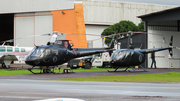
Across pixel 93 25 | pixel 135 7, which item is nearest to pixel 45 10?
pixel 93 25

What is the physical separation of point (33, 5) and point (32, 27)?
166 inches

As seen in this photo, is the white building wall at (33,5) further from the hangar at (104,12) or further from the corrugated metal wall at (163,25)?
the hangar at (104,12)

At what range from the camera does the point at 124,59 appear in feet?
108

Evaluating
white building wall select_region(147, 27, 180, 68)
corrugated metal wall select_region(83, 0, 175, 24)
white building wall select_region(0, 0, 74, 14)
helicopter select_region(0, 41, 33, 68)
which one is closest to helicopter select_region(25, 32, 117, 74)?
helicopter select_region(0, 41, 33, 68)

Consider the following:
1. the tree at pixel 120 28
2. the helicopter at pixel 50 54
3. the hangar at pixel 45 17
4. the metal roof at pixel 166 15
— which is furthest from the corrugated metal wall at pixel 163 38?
the tree at pixel 120 28

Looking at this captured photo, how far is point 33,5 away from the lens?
5384 centimetres

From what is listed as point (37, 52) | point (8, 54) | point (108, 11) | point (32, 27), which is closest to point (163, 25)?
point (32, 27)

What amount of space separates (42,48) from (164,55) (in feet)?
92.0

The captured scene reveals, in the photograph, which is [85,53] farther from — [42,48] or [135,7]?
[135,7]

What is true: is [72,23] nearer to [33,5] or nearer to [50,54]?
[33,5]

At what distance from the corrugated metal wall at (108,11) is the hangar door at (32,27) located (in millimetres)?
38605

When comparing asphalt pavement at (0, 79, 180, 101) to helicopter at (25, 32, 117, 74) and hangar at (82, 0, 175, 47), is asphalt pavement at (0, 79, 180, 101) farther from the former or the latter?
hangar at (82, 0, 175, 47)

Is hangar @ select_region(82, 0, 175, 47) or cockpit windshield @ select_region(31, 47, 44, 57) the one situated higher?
hangar @ select_region(82, 0, 175, 47)

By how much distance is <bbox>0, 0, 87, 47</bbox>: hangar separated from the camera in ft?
176
